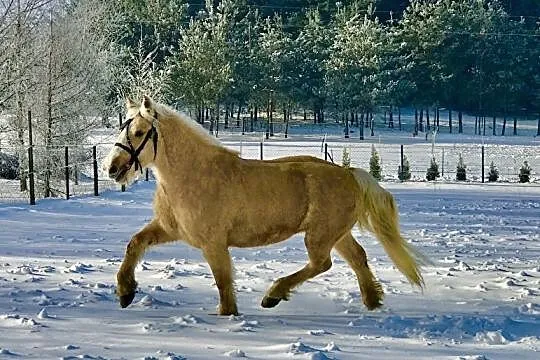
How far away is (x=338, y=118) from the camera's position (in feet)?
183

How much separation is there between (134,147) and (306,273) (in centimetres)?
140

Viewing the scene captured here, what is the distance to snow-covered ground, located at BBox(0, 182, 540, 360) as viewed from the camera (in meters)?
4.27

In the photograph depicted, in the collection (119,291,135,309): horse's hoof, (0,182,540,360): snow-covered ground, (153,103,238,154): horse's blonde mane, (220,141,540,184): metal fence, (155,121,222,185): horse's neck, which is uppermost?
(153,103,238,154): horse's blonde mane

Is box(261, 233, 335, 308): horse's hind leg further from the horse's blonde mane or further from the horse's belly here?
the horse's blonde mane

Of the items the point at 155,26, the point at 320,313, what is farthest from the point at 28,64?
the point at 155,26

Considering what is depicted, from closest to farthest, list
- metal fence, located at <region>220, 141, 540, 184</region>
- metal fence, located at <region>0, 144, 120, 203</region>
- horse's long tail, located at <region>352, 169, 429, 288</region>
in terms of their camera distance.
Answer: horse's long tail, located at <region>352, 169, 429, 288</region> < metal fence, located at <region>0, 144, 120, 203</region> < metal fence, located at <region>220, 141, 540, 184</region>

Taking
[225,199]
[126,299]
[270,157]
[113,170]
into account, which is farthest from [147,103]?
[270,157]

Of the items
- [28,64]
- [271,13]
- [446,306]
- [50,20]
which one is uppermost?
[271,13]

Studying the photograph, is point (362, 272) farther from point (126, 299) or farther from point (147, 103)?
point (147, 103)

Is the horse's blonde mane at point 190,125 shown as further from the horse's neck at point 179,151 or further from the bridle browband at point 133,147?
the bridle browband at point 133,147

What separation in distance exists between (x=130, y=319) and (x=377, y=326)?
1.54 meters

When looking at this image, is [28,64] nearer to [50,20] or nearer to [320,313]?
[50,20]

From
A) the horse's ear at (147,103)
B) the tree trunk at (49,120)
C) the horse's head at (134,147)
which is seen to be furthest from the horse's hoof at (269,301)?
the tree trunk at (49,120)

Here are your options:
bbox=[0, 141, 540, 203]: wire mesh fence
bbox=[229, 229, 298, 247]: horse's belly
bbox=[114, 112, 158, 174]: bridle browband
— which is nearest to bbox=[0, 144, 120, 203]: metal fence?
bbox=[0, 141, 540, 203]: wire mesh fence
